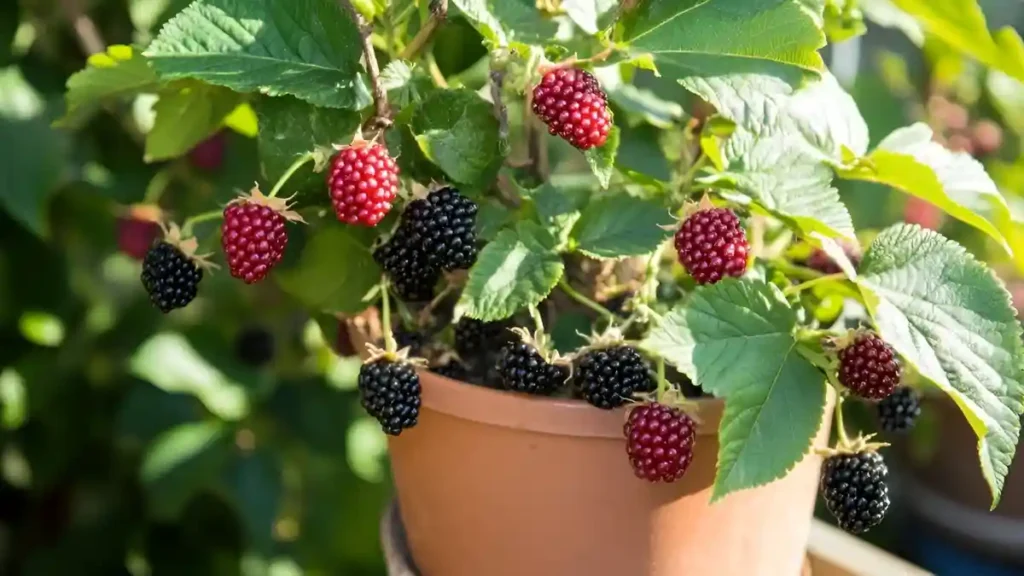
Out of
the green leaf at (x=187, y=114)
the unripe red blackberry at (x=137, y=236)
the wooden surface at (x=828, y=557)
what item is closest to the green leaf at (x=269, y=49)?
the green leaf at (x=187, y=114)

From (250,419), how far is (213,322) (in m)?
0.12

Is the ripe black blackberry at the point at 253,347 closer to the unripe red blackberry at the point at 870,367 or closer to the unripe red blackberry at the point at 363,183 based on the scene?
the unripe red blackberry at the point at 363,183

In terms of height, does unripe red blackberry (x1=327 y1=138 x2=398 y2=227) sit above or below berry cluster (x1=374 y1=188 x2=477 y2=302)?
above

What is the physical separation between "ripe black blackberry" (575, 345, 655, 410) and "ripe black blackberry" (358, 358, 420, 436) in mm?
103

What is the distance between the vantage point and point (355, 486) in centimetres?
115

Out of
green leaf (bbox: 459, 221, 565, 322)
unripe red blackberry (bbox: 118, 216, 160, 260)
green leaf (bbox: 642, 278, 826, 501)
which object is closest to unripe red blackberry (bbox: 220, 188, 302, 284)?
green leaf (bbox: 459, 221, 565, 322)

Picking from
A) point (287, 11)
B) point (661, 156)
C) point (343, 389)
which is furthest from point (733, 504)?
point (343, 389)

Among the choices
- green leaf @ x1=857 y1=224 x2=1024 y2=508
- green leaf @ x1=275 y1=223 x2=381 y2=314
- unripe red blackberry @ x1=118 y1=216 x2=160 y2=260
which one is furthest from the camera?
unripe red blackberry @ x1=118 y1=216 x2=160 y2=260

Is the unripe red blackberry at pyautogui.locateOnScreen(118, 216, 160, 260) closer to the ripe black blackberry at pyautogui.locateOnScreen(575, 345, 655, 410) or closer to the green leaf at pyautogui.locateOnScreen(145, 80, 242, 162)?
the green leaf at pyautogui.locateOnScreen(145, 80, 242, 162)

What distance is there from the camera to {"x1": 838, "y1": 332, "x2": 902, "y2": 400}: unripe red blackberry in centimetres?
53

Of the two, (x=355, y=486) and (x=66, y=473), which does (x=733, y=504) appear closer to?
(x=355, y=486)

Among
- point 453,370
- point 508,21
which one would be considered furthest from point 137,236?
point 508,21

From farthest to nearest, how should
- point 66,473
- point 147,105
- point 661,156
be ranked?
1. point 66,473
2. point 147,105
3. point 661,156

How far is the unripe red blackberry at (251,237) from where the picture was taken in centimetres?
53
